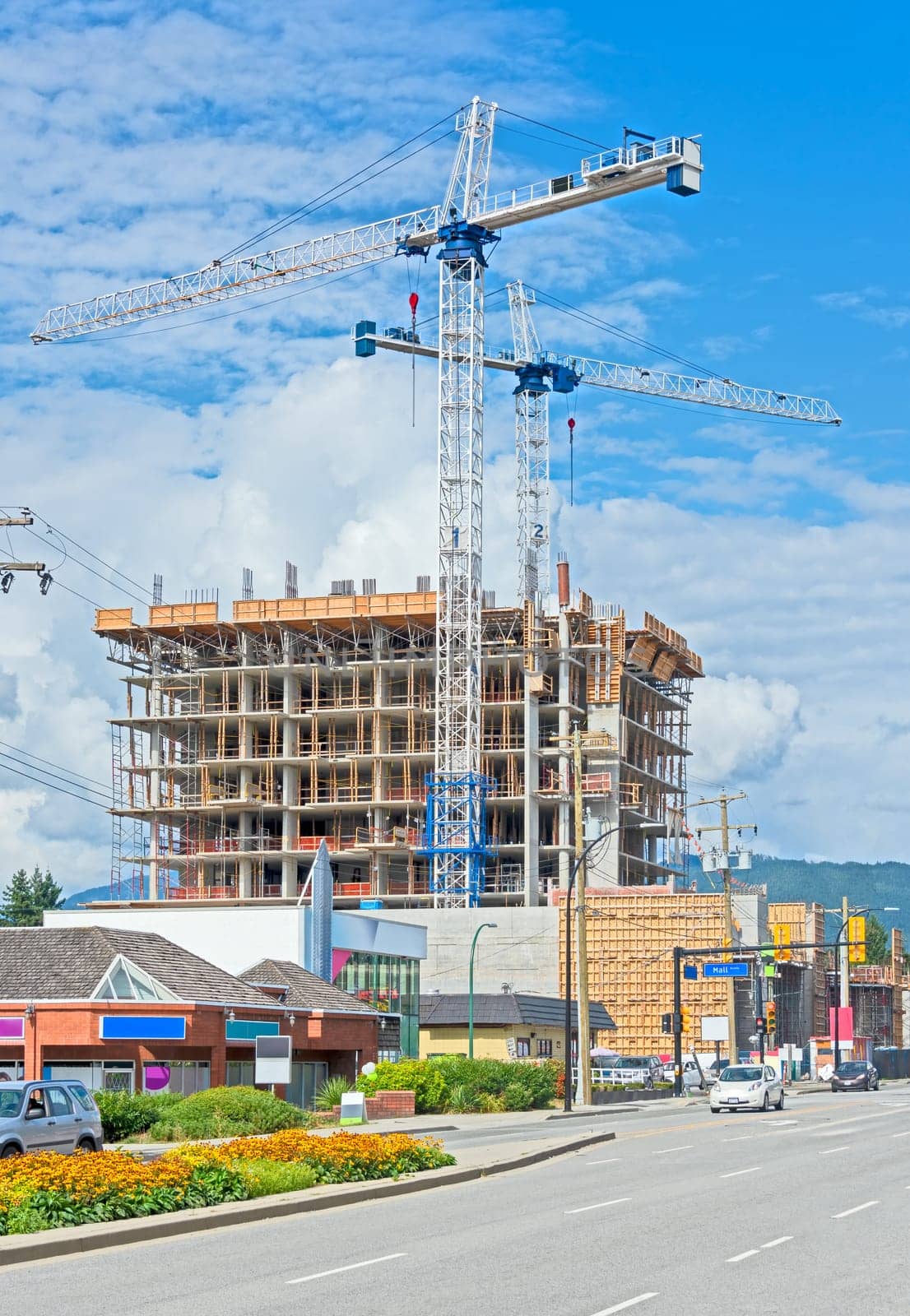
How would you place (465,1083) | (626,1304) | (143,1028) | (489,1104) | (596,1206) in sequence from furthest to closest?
1. (489,1104)
2. (465,1083)
3. (143,1028)
4. (596,1206)
5. (626,1304)

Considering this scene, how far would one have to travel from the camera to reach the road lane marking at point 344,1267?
1591cm

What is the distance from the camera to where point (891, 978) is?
133375 mm

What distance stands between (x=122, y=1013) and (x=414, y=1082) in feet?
38.7

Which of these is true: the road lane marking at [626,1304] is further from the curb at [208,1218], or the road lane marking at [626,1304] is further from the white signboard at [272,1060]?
the white signboard at [272,1060]

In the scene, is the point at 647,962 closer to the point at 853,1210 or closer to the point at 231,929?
the point at 231,929

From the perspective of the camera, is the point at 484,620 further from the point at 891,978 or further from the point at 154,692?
the point at 891,978

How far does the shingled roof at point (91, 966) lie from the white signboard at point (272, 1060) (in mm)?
3688

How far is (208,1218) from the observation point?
20578 mm

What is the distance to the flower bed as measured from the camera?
19.7m

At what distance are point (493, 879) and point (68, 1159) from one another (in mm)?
105123

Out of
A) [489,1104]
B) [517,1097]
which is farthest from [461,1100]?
[517,1097]

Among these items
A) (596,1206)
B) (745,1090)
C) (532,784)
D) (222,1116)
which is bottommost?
(745,1090)

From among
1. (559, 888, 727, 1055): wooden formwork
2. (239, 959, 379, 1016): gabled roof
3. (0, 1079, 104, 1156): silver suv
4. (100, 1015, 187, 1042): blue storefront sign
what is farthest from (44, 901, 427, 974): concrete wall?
(559, 888, 727, 1055): wooden formwork

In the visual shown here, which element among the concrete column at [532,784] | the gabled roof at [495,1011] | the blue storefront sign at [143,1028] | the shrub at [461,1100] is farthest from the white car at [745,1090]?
the concrete column at [532,784]
